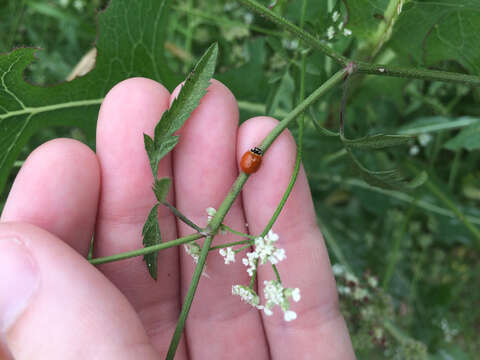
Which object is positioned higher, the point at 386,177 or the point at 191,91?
the point at 191,91

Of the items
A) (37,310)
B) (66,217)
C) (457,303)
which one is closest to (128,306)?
(37,310)

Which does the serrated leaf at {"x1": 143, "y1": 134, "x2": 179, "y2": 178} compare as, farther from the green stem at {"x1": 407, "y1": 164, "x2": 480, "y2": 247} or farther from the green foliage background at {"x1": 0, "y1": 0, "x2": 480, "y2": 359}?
the green stem at {"x1": 407, "y1": 164, "x2": 480, "y2": 247}

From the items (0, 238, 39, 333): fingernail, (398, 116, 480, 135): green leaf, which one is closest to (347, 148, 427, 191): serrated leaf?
(398, 116, 480, 135): green leaf

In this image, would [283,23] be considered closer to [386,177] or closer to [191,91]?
[191,91]

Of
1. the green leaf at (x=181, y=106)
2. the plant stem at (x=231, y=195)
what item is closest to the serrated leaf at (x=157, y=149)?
the green leaf at (x=181, y=106)

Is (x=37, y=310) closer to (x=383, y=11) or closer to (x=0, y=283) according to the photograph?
(x=0, y=283)

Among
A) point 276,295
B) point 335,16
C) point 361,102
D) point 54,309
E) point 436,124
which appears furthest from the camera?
point 361,102

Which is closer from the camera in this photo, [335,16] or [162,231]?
[335,16]

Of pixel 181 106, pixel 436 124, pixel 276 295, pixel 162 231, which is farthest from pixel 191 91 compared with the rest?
pixel 436 124
